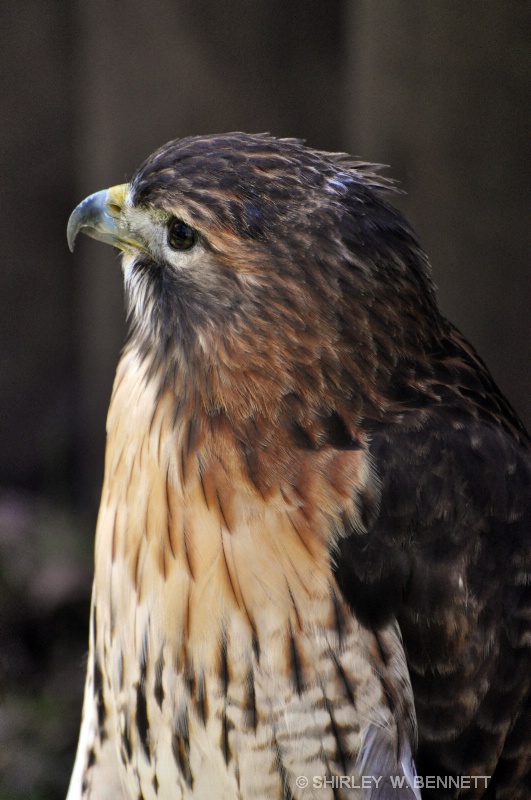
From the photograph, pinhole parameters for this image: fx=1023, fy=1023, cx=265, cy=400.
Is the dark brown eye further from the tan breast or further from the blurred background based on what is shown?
the blurred background

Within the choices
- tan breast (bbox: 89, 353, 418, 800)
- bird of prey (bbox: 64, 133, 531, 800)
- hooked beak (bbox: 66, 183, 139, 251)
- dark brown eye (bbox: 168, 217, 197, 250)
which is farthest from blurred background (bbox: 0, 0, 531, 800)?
tan breast (bbox: 89, 353, 418, 800)

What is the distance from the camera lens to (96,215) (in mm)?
2082

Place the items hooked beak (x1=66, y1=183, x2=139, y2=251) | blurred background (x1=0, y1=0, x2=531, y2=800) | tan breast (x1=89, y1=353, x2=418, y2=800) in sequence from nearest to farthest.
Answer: tan breast (x1=89, y1=353, x2=418, y2=800) < hooked beak (x1=66, y1=183, x2=139, y2=251) < blurred background (x1=0, y1=0, x2=531, y2=800)

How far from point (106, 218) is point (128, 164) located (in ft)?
6.08

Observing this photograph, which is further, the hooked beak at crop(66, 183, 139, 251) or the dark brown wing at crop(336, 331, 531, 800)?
the hooked beak at crop(66, 183, 139, 251)

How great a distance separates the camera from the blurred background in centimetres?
327

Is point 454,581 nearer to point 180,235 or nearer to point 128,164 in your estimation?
point 180,235

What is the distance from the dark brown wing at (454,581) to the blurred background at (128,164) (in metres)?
1.54

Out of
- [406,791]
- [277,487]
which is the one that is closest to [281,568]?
[277,487]

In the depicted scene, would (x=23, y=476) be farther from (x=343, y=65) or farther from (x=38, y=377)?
(x=343, y=65)

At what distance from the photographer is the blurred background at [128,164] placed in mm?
3273

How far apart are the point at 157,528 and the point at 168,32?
2.31 meters

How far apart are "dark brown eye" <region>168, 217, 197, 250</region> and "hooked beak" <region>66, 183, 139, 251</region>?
0.12 meters

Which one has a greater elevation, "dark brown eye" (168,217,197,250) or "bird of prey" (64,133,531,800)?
"dark brown eye" (168,217,197,250)
